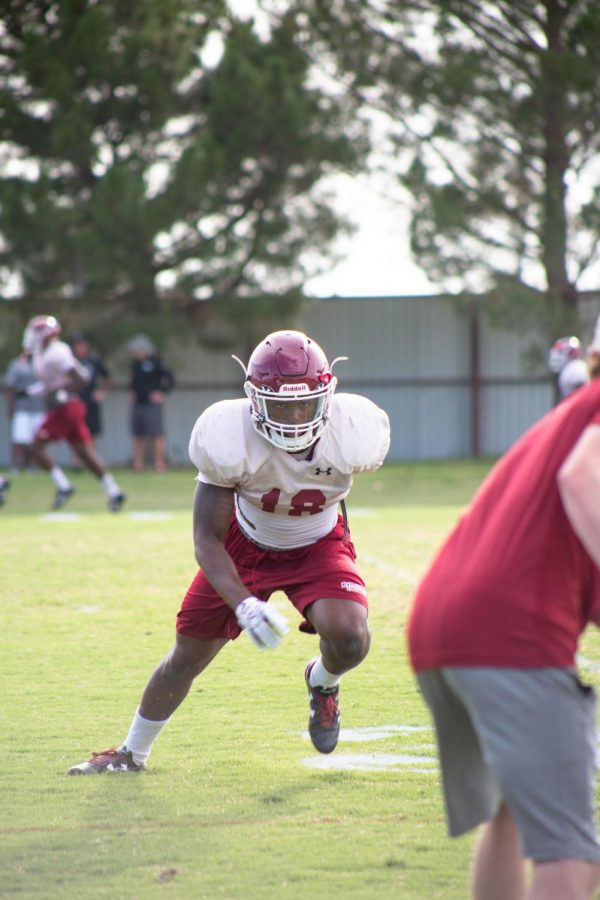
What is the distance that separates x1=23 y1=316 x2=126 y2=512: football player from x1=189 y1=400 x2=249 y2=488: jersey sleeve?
8906mm

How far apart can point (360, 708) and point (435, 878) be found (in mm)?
2071

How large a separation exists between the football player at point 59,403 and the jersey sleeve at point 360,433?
29.0ft

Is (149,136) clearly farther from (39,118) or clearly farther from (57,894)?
(57,894)

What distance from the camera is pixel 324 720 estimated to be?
4914mm

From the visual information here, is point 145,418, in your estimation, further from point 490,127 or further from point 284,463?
point 284,463

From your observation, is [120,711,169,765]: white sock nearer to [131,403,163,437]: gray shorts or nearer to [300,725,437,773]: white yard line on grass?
[300,725,437,773]: white yard line on grass

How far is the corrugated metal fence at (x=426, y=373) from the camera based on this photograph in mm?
24719

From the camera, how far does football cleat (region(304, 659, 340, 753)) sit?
4906 millimetres

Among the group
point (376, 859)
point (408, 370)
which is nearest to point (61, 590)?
point (376, 859)

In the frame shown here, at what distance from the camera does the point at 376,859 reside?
3834 mm

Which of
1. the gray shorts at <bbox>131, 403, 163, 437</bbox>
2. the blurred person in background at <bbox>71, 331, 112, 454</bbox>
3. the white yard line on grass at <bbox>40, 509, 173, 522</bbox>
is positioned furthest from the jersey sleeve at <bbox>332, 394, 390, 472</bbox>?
the gray shorts at <bbox>131, 403, 163, 437</bbox>

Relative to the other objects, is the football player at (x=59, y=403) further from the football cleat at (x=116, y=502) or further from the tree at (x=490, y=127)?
the tree at (x=490, y=127)

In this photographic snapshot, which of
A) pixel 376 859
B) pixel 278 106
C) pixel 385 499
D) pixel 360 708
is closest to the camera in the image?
pixel 376 859

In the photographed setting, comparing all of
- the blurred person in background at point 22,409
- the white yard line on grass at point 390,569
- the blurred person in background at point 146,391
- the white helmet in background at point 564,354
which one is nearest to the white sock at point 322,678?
the white yard line on grass at point 390,569
